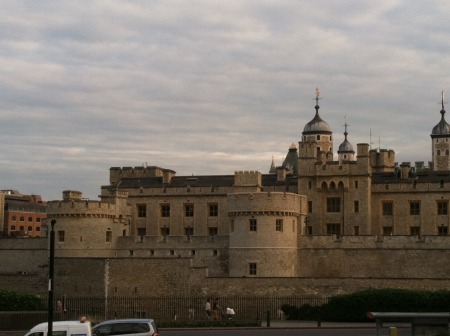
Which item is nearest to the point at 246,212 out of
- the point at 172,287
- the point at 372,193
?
the point at 172,287

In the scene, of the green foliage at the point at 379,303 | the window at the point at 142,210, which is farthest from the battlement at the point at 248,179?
the green foliage at the point at 379,303

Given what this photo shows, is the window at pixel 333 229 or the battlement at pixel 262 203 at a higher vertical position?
the battlement at pixel 262 203

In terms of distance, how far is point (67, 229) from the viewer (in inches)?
2788

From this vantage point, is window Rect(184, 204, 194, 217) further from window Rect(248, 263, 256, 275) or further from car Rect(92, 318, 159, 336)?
car Rect(92, 318, 159, 336)

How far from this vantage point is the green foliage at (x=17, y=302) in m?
54.2

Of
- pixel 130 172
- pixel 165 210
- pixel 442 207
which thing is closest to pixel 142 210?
pixel 165 210

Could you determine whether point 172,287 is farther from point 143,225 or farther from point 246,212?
point 143,225

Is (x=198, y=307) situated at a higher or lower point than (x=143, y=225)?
lower

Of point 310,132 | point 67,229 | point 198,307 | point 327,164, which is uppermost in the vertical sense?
point 310,132

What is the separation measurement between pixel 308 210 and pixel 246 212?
9.53 metres

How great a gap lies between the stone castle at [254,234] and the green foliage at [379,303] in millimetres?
6359

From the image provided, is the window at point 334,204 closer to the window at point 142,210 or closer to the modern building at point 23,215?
the window at point 142,210

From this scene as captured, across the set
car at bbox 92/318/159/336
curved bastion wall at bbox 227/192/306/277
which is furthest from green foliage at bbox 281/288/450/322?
car at bbox 92/318/159/336

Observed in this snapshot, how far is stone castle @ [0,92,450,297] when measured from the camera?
6381cm
